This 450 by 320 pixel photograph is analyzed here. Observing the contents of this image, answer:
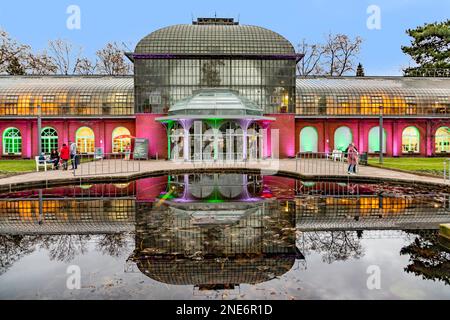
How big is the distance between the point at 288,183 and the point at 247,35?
76.4 ft

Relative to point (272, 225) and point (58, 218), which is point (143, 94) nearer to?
point (58, 218)

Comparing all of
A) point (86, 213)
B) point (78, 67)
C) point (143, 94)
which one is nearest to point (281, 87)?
point (143, 94)

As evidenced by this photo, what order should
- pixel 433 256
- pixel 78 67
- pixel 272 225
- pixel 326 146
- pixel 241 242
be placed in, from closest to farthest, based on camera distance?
pixel 433 256
pixel 241 242
pixel 272 225
pixel 326 146
pixel 78 67

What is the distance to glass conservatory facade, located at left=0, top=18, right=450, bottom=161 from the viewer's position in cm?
3425

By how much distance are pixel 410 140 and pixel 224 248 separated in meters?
38.3

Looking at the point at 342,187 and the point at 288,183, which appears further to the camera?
the point at 288,183

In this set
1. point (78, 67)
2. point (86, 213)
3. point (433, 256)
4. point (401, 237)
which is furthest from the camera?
point (78, 67)

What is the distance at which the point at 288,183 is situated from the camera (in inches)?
705

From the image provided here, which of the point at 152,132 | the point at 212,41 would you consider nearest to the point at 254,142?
the point at 152,132

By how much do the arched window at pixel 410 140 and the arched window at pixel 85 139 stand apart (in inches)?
1265

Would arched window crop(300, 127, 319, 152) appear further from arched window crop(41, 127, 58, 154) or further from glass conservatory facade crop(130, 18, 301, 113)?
arched window crop(41, 127, 58, 154)

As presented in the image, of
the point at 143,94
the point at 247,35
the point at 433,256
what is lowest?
the point at 433,256

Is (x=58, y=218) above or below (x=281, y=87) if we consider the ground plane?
below

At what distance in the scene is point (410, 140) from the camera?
3997 centimetres
